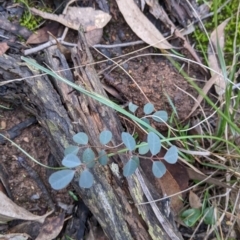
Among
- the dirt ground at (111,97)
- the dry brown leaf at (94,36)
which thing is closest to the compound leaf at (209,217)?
the dirt ground at (111,97)

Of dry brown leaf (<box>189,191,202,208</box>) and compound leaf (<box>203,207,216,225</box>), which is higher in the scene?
dry brown leaf (<box>189,191,202,208</box>)

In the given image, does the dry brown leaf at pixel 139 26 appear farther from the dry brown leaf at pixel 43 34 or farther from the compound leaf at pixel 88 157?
the compound leaf at pixel 88 157

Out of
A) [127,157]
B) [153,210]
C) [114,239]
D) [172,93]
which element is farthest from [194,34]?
[114,239]

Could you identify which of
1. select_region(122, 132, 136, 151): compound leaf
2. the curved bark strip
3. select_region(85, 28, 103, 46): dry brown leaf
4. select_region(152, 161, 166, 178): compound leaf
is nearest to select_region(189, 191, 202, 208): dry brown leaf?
the curved bark strip

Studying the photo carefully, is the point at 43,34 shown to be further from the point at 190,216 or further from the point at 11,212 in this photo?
the point at 190,216

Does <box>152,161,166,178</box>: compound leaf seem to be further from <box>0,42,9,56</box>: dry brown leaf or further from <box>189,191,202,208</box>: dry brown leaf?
<box>0,42,9,56</box>: dry brown leaf

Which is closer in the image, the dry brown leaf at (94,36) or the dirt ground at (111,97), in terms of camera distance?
the dirt ground at (111,97)

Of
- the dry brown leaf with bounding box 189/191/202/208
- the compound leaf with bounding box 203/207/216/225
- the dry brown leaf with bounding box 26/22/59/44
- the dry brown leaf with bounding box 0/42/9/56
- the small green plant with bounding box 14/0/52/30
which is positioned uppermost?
the small green plant with bounding box 14/0/52/30

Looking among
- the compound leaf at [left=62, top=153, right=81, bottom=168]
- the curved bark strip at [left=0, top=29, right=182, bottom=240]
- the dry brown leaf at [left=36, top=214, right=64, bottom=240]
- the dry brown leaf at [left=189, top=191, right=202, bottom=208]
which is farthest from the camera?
the dry brown leaf at [left=189, top=191, right=202, bottom=208]
